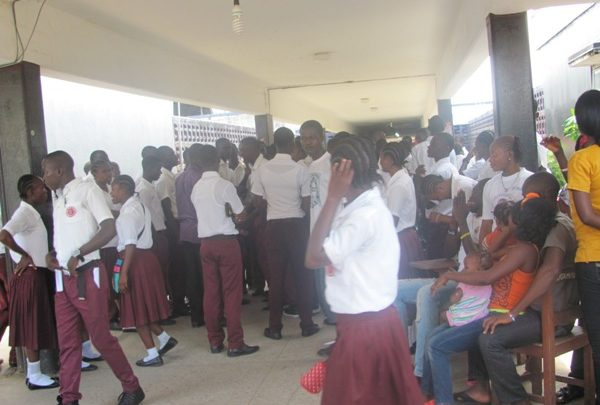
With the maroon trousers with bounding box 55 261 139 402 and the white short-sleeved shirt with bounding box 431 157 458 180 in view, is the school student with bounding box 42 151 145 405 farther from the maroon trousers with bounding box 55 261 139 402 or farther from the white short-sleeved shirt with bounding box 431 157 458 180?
the white short-sleeved shirt with bounding box 431 157 458 180

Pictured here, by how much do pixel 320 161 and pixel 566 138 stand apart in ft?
14.3

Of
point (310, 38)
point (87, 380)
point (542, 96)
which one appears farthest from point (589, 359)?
point (542, 96)

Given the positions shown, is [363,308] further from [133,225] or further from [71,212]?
[133,225]

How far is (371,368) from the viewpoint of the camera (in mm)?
2227

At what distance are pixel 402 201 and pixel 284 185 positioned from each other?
111 centimetres

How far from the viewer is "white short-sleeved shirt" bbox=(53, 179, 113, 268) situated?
367 cm

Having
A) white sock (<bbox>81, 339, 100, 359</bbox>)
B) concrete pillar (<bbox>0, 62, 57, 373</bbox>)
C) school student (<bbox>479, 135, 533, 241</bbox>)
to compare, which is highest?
concrete pillar (<bbox>0, 62, 57, 373</bbox>)

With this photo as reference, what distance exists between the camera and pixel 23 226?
442 centimetres

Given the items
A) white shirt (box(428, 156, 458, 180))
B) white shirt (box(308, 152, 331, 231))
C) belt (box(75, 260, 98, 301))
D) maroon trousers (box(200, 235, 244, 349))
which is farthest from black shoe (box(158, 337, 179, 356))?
white shirt (box(428, 156, 458, 180))

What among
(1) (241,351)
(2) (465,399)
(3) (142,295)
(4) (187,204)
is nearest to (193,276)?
(4) (187,204)

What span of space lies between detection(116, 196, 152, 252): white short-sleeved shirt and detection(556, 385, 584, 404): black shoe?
10.4 ft

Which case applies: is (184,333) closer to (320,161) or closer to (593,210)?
(320,161)

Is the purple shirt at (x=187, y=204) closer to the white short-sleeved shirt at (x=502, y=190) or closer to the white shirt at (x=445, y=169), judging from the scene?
the white shirt at (x=445, y=169)

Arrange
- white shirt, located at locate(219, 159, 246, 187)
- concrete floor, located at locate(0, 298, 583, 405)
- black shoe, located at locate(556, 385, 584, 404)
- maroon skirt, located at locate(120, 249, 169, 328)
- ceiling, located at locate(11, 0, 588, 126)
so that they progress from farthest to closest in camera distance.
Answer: white shirt, located at locate(219, 159, 246, 187), ceiling, located at locate(11, 0, 588, 126), maroon skirt, located at locate(120, 249, 169, 328), concrete floor, located at locate(0, 298, 583, 405), black shoe, located at locate(556, 385, 584, 404)
